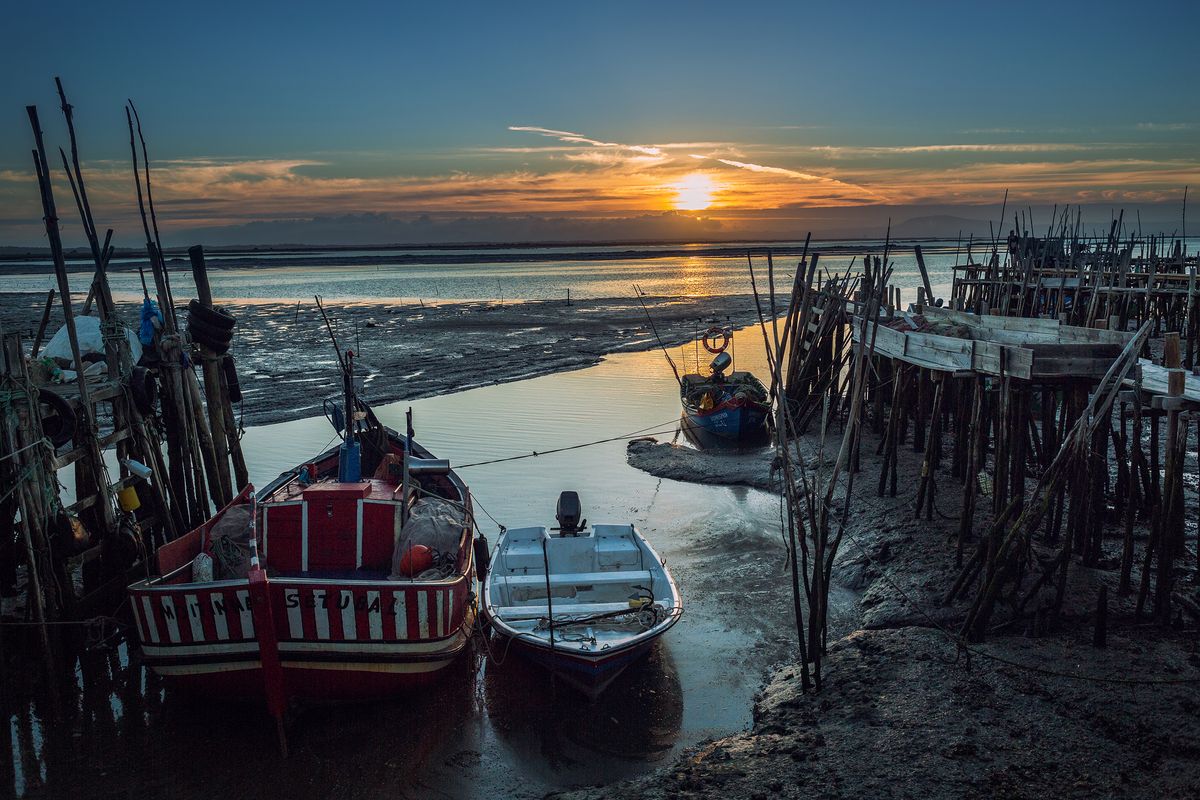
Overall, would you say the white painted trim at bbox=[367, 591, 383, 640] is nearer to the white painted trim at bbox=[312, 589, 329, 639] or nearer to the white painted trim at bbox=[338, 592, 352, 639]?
the white painted trim at bbox=[338, 592, 352, 639]

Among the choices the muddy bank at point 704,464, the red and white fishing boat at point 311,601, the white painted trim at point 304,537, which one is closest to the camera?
the red and white fishing boat at point 311,601

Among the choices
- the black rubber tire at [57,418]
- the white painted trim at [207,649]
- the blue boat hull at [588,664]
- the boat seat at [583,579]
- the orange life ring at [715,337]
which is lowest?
the blue boat hull at [588,664]

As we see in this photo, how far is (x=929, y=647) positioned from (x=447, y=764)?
4.29m

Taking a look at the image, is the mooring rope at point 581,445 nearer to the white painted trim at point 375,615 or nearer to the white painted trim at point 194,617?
the white painted trim at point 375,615

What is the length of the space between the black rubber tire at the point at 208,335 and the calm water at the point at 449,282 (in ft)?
133

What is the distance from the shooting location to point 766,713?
730cm

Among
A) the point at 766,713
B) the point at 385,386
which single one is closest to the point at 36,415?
the point at 766,713

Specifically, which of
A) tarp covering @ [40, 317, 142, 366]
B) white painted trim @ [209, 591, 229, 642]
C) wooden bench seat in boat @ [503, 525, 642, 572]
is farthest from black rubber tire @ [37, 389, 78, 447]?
wooden bench seat in boat @ [503, 525, 642, 572]

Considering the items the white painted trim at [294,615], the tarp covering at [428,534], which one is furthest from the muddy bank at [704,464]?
the white painted trim at [294,615]

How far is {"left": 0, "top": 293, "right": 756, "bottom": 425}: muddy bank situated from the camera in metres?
22.8

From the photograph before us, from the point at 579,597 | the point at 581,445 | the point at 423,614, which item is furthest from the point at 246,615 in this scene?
the point at 581,445

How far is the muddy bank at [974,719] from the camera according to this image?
5.50 metres

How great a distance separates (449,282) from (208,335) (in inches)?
2349

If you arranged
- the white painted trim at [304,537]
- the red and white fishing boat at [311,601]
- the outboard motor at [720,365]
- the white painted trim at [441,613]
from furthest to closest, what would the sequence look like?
the outboard motor at [720,365] < the white painted trim at [304,537] < the white painted trim at [441,613] < the red and white fishing boat at [311,601]
